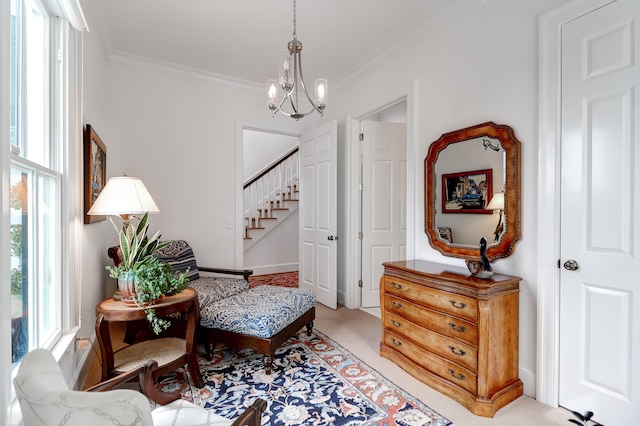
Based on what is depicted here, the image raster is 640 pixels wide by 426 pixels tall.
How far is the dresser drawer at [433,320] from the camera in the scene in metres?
1.98

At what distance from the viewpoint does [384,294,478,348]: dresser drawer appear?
1.98m

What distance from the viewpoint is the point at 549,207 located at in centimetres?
199

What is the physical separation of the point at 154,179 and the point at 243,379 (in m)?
2.40

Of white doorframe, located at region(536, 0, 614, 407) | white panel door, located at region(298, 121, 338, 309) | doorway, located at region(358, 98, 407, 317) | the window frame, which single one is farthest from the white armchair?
doorway, located at region(358, 98, 407, 317)

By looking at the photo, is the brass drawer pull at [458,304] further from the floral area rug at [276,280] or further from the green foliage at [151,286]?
the floral area rug at [276,280]

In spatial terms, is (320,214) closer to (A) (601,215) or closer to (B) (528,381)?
(B) (528,381)

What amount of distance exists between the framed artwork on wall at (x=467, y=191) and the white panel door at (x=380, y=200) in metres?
1.24

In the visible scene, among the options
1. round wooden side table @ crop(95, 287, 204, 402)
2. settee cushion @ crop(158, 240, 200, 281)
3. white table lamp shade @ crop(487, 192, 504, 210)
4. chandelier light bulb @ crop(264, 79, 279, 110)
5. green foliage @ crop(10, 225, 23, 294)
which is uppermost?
→ chandelier light bulb @ crop(264, 79, 279, 110)

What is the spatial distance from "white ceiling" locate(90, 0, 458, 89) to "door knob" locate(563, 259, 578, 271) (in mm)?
2106

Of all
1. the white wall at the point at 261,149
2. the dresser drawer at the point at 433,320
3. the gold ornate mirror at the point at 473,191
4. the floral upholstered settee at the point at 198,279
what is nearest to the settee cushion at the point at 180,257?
the floral upholstered settee at the point at 198,279

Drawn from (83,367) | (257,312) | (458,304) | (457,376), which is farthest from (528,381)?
(83,367)

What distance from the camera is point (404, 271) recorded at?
2.45 meters

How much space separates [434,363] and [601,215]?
1345mm

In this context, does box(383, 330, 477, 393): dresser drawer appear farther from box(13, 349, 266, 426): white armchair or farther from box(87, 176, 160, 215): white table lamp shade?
box(87, 176, 160, 215): white table lamp shade
